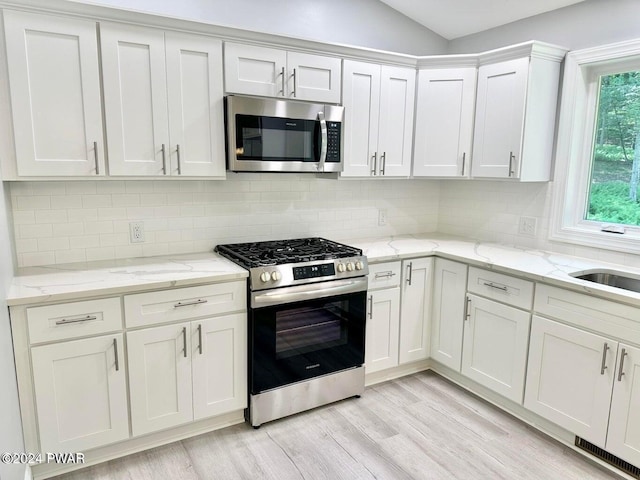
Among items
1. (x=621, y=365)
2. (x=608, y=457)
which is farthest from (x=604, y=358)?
(x=608, y=457)

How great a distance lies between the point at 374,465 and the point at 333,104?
83.8 inches

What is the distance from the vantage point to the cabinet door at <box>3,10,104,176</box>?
206 cm

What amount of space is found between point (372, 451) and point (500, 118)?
2.21m

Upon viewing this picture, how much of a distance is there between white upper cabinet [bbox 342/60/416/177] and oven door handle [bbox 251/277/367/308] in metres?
0.78

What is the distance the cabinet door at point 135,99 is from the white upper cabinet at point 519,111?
81.3 inches

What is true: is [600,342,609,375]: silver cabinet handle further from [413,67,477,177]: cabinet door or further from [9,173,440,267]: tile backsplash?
[9,173,440,267]: tile backsplash

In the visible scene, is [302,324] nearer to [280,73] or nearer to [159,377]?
[159,377]

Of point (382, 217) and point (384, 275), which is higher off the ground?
point (382, 217)

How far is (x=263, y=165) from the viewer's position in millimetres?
2617

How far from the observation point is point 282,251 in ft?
9.04

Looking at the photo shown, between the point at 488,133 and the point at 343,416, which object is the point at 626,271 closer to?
the point at 488,133

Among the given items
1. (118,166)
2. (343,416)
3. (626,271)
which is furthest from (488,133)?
(118,166)

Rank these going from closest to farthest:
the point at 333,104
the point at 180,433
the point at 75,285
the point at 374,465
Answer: the point at 75,285 → the point at 374,465 → the point at 180,433 → the point at 333,104

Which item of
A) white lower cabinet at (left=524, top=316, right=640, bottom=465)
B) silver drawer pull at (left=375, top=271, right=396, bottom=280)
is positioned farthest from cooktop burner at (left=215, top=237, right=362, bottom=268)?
white lower cabinet at (left=524, top=316, right=640, bottom=465)
